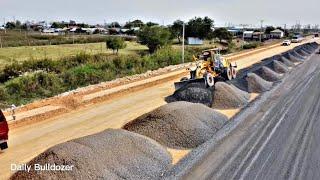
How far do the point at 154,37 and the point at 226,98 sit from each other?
2188 inches

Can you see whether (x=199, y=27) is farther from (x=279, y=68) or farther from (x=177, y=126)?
(x=177, y=126)

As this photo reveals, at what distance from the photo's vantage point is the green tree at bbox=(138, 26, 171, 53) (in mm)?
80438

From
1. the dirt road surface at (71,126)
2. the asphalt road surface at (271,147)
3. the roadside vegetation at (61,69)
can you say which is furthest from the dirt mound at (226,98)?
the roadside vegetation at (61,69)

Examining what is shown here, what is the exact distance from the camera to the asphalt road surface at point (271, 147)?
1428 centimetres

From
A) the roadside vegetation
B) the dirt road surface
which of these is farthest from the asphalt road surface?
the roadside vegetation

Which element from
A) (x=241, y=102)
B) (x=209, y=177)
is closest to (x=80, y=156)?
(x=209, y=177)

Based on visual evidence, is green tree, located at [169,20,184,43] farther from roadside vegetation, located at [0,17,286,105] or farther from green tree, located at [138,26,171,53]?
roadside vegetation, located at [0,17,286,105]

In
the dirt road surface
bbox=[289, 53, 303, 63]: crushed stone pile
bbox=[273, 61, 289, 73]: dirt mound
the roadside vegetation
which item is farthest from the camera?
bbox=[289, 53, 303, 63]: crushed stone pile

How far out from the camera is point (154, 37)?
80500 millimetres

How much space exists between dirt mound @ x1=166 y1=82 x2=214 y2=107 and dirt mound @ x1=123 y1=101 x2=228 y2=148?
5224mm

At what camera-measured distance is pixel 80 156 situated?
510 inches

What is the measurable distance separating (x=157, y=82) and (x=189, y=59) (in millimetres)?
23331

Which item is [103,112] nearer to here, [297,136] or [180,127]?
[180,127]

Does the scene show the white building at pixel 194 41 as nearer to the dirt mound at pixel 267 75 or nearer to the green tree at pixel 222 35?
the green tree at pixel 222 35
